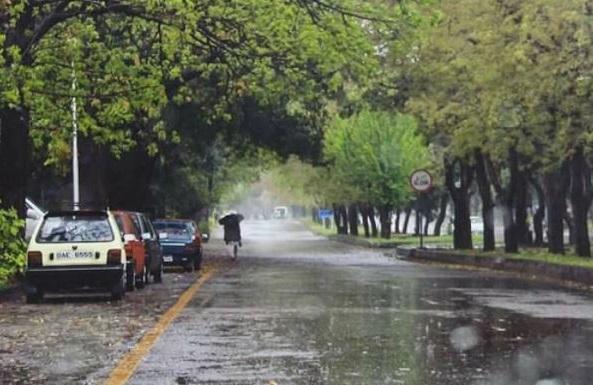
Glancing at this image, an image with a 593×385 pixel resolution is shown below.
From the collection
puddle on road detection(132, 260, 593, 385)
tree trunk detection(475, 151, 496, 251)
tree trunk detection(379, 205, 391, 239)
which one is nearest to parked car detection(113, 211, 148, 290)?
puddle on road detection(132, 260, 593, 385)

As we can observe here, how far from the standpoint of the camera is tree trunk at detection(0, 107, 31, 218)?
24297 mm

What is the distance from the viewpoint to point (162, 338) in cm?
1344

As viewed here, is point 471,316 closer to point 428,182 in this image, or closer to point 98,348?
point 98,348

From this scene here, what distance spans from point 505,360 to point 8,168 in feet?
51.8

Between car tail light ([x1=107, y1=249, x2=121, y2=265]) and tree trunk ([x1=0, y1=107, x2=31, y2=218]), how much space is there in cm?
586

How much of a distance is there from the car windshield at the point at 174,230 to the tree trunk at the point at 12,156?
714 cm

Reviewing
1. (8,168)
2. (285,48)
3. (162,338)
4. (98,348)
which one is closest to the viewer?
(98,348)

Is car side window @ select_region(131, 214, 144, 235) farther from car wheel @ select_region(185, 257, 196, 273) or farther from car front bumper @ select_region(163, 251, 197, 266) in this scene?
car wheel @ select_region(185, 257, 196, 273)

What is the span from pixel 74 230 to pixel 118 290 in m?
1.33

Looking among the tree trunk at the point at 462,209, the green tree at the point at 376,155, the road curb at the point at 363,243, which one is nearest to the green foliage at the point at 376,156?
the green tree at the point at 376,155

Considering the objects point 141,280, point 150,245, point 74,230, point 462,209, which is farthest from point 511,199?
point 74,230

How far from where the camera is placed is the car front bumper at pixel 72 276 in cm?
1894

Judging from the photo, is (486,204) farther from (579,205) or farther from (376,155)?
(376,155)

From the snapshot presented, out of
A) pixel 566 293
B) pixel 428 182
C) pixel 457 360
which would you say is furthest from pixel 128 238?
pixel 428 182
